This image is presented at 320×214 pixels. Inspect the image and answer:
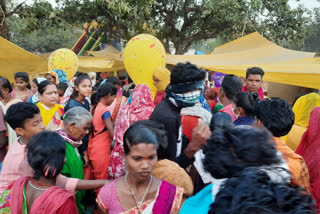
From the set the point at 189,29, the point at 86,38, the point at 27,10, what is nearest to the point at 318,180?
the point at 27,10

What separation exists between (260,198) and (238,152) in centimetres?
28

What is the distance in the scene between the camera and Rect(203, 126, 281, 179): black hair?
1072 millimetres

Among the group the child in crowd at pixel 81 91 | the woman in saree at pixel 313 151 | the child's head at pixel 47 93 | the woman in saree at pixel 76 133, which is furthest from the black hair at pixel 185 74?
the child in crowd at pixel 81 91

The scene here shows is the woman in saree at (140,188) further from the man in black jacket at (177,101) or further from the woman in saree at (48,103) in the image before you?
the woman in saree at (48,103)

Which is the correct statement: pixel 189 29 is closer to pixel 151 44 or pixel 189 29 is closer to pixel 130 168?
pixel 151 44

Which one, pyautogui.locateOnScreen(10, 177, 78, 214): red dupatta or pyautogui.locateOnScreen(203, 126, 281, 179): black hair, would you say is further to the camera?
pyautogui.locateOnScreen(10, 177, 78, 214): red dupatta

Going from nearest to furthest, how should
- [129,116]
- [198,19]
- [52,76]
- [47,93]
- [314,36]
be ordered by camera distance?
1. [129,116]
2. [47,93]
3. [52,76]
4. [198,19]
5. [314,36]

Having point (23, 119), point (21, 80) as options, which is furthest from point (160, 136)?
point (21, 80)

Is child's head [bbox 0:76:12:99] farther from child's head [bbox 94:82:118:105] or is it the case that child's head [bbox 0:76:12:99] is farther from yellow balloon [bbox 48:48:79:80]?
yellow balloon [bbox 48:48:79:80]

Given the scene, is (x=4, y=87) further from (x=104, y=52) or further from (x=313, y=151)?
(x=104, y=52)

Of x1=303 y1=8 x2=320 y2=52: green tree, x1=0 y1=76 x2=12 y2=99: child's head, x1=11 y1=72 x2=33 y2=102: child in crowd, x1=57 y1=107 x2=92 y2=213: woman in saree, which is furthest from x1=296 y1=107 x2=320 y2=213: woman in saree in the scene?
x1=303 y1=8 x2=320 y2=52: green tree

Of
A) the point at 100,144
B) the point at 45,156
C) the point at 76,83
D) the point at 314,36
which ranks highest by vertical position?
the point at 314,36

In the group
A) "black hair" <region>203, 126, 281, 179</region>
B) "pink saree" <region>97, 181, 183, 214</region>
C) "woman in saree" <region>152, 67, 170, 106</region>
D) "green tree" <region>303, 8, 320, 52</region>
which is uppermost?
"green tree" <region>303, 8, 320, 52</region>

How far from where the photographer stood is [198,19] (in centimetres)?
1495
